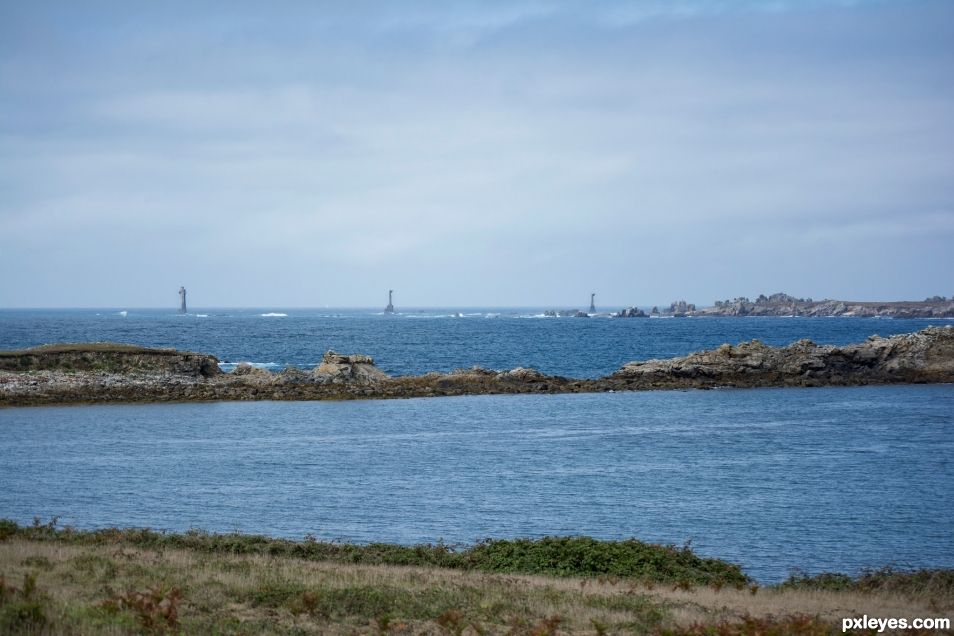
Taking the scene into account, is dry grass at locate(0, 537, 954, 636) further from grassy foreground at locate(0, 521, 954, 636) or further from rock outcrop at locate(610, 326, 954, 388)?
rock outcrop at locate(610, 326, 954, 388)

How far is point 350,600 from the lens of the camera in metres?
14.3

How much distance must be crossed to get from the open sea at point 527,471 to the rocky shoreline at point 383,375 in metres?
3.92

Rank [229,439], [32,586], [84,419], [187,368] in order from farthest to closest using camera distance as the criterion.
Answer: [187,368] → [84,419] → [229,439] → [32,586]

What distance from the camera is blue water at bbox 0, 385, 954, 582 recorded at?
82.9 feet

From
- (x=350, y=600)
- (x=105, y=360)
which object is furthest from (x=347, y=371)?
(x=350, y=600)

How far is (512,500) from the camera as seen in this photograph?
96.4 ft

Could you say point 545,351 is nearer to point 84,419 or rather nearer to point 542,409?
point 542,409

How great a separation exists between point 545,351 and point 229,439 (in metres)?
83.9

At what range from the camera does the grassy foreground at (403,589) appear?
12586 mm

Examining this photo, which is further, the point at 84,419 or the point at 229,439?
the point at 84,419

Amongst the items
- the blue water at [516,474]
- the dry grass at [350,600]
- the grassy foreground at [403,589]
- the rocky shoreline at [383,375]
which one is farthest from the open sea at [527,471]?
the dry grass at [350,600]

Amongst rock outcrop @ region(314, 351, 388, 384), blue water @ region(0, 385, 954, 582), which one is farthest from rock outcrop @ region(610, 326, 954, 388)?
rock outcrop @ region(314, 351, 388, 384)

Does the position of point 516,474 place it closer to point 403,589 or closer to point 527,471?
point 527,471

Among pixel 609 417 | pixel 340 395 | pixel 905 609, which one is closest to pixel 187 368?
pixel 340 395
